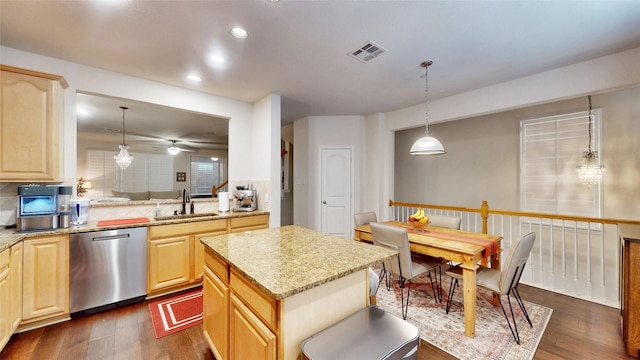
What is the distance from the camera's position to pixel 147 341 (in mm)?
2082

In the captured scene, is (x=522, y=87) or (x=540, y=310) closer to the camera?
(x=540, y=310)

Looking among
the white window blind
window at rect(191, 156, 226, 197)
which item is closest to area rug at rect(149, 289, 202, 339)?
window at rect(191, 156, 226, 197)

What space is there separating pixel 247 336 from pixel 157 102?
3162 mm

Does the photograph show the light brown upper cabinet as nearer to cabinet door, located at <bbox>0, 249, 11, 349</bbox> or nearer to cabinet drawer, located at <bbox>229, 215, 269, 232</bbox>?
cabinet door, located at <bbox>0, 249, 11, 349</bbox>

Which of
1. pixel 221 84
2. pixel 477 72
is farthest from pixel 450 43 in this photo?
pixel 221 84

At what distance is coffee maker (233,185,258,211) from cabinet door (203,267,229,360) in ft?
5.92

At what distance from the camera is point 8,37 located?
7.29 feet

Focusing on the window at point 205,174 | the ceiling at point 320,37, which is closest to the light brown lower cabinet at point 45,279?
the ceiling at point 320,37

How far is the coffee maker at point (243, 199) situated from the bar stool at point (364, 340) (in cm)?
267

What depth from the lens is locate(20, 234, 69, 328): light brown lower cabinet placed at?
2145 millimetres

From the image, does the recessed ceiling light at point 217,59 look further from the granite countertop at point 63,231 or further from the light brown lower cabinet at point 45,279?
the light brown lower cabinet at point 45,279

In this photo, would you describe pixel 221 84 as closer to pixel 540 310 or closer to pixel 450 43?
pixel 450 43

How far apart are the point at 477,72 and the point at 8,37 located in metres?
4.77

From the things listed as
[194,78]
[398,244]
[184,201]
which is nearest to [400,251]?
[398,244]
